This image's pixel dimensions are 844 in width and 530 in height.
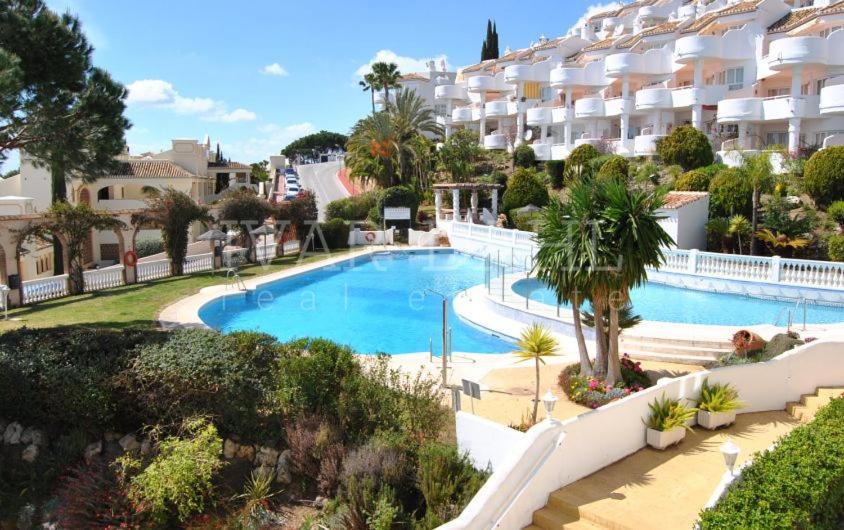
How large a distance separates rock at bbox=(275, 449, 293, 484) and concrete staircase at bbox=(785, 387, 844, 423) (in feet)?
27.1

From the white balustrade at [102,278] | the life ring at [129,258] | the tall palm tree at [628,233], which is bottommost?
the white balustrade at [102,278]

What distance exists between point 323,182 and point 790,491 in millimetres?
62289

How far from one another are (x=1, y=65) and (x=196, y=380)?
7.52 metres

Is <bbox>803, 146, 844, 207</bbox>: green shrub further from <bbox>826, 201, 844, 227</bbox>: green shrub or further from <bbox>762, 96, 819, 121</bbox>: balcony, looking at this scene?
<bbox>762, 96, 819, 121</bbox>: balcony

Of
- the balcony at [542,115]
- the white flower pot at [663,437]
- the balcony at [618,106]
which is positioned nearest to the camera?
Result: the white flower pot at [663,437]

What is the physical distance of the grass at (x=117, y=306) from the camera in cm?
1783

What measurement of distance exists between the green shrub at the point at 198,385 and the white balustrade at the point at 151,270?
16.8 meters

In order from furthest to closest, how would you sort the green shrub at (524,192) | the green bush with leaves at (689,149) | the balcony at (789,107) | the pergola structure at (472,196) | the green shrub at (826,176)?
1. the green shrub at (524,192)
2. the pergola structure at (472,196)
3. the green bush with leaves at (689,149)
4. the balcony at (789,107)
5. the green shrub at (826,176)

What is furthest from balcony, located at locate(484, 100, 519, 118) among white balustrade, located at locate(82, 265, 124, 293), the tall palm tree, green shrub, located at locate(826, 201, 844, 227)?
the tall palm tree

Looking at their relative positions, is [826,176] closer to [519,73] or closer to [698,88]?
[698,88]

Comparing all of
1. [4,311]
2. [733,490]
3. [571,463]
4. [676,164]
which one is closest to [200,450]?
[571,463]

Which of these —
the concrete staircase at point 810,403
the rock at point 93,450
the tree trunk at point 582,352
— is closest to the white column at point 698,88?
the concrete staircase at point 810,403

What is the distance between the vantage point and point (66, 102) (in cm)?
1515

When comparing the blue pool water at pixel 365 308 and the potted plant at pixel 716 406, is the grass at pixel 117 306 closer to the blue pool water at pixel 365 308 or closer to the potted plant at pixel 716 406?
the blue pool water at pixel 365 308
